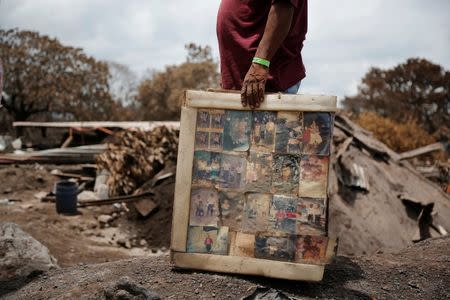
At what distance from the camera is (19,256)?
3.00m


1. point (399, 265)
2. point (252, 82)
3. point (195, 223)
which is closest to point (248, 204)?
point (195, 223)

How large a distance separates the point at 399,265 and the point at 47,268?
237cm

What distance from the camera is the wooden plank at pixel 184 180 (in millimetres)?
2420

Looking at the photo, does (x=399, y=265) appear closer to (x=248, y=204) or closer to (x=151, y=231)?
(x=248, y=204)

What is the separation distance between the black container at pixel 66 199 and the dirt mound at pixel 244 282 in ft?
17.6

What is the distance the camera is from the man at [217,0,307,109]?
2396mm

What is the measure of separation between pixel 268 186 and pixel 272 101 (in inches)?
17.9

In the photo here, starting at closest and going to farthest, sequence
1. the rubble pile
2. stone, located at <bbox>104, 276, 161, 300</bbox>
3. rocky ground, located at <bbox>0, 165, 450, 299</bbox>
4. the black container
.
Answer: stone, located at <bbox>104, 276, 161, 300</bbox>
rocky ground, located at <bbox>0, 165, 450, 299</bbox>
the black container
the rubble pile

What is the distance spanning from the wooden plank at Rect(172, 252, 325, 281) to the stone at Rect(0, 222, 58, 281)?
3.78ft

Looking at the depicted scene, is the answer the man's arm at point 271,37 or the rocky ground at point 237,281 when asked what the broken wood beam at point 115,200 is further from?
the man's arm at point 271,37

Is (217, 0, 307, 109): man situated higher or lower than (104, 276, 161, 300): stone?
higher

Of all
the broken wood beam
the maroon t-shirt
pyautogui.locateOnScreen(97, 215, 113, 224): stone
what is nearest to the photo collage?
the maroon t-shirt

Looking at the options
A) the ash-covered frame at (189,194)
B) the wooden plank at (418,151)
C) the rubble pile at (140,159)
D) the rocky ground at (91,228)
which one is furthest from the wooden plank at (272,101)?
the rubble pile at (140,159)

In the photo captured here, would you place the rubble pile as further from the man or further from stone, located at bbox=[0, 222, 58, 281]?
the man
